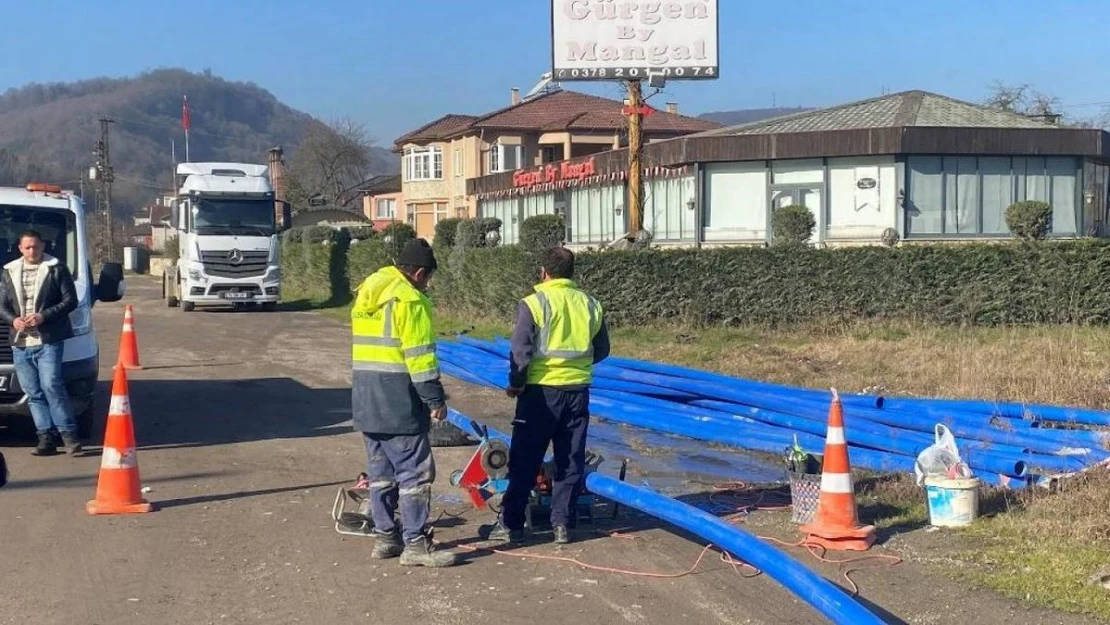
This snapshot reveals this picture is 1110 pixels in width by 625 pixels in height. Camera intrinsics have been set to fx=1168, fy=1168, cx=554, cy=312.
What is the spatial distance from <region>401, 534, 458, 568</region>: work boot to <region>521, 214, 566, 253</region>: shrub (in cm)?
1610

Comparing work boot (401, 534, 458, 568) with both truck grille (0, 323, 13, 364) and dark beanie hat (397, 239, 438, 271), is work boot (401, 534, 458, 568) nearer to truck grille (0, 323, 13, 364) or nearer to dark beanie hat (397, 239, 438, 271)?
dark beanie hat (397, 239, 438, 271)

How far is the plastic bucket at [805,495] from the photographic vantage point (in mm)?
7473

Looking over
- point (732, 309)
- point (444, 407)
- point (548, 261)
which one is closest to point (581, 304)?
point (548, 261)

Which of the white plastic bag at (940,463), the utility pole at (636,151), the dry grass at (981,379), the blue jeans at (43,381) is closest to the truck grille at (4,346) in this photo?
the blue jeans at (43,381)

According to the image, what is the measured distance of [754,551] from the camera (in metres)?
6.07

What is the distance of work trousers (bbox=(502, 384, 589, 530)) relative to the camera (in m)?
7.16

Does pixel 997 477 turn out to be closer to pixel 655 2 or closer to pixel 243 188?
pixel 655 2

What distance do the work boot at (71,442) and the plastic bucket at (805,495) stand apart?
20.4 ft

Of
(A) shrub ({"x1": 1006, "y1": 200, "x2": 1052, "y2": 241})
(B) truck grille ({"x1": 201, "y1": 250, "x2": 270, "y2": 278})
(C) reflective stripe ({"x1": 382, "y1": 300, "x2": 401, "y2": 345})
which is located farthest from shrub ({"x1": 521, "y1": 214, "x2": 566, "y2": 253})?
(C) reflective stripe ({"x1": 382, "y1": 300, "x2": 401, "y2": 345})

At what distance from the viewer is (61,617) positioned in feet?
19.1

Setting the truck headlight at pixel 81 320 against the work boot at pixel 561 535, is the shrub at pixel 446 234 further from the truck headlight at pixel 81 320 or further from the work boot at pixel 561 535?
the work boot at pixel 561 535

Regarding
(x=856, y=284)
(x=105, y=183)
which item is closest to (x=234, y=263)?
(x=856, y=284)

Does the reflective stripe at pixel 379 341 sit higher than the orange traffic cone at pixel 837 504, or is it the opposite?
the reflective stripe at pixel 379 341

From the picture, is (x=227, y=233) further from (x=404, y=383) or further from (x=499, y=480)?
(x=404, y=383)
